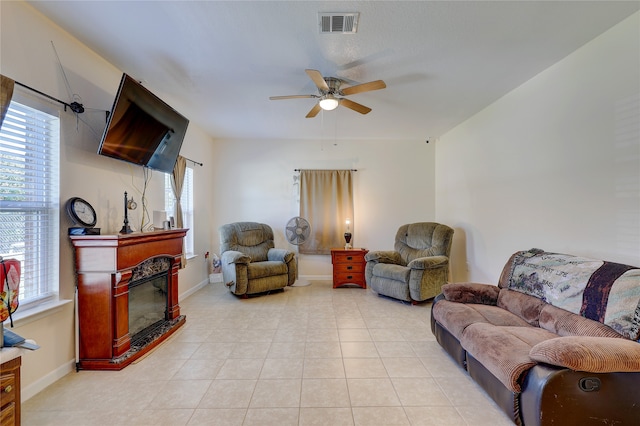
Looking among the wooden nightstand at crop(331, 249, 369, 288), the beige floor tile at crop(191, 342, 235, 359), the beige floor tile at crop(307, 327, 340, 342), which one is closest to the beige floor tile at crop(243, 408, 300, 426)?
the beige floor tile at crop(191, 342, 235, 359)

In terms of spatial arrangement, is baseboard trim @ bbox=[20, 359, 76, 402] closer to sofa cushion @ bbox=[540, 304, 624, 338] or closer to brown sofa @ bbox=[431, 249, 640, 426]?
brown sofa @ bbox=[431, 249, 640, 426]

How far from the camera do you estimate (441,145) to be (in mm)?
4684

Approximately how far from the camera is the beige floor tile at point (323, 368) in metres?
2.01

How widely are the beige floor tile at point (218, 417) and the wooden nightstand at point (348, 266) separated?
9.34 ft

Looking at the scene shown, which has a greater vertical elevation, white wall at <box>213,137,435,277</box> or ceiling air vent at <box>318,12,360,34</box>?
ceiling air vent at <box>318,12,360,34</box>

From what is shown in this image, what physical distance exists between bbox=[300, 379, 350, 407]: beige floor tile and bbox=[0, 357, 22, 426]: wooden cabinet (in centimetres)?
146

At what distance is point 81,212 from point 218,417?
1.83 meters

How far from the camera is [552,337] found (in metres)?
1.75

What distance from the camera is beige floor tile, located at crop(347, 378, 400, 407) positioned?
1.72 meters

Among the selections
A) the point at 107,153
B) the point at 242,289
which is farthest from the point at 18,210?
the point at 242,289

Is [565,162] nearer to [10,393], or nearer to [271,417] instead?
[271,417]

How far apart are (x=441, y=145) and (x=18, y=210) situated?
519 centimetres

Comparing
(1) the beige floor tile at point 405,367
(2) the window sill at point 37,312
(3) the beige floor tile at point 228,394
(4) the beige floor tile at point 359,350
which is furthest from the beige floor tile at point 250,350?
(2) the window sill at point 37,312

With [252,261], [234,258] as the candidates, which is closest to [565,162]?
[234,258]
